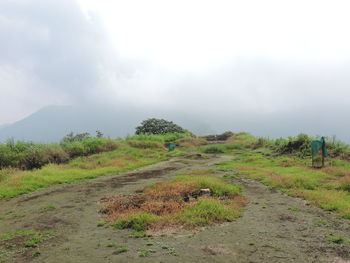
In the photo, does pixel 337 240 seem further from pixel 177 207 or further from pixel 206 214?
pixel 177 207

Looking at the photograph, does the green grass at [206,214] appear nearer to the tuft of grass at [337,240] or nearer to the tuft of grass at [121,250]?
the tuft of grass at [121,250]

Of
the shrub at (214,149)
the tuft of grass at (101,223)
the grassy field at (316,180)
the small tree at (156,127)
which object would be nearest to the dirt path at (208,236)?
the tuft of grass at (101,223)

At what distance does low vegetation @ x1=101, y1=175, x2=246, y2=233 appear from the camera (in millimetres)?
10688

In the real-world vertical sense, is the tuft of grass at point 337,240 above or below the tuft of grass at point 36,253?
below

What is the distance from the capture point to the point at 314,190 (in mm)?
15867

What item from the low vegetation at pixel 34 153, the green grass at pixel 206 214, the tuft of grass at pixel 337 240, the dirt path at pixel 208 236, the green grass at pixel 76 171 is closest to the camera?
the dirt path at pixel 208 236

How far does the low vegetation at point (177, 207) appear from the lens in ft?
35.1

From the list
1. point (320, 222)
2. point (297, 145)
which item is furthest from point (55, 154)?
point (297, 145)

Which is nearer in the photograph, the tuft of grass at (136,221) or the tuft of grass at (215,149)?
the tuft of grass at (136,221)

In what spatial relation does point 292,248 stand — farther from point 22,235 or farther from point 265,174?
point 265,174

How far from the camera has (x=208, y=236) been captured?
371 inches

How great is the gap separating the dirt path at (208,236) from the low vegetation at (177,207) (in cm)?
55

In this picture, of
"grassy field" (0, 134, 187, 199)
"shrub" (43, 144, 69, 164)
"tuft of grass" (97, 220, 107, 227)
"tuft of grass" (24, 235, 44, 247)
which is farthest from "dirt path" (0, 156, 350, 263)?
"shrub" (43, 144, 69, 164)

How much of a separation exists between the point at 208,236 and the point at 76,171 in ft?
57.7
